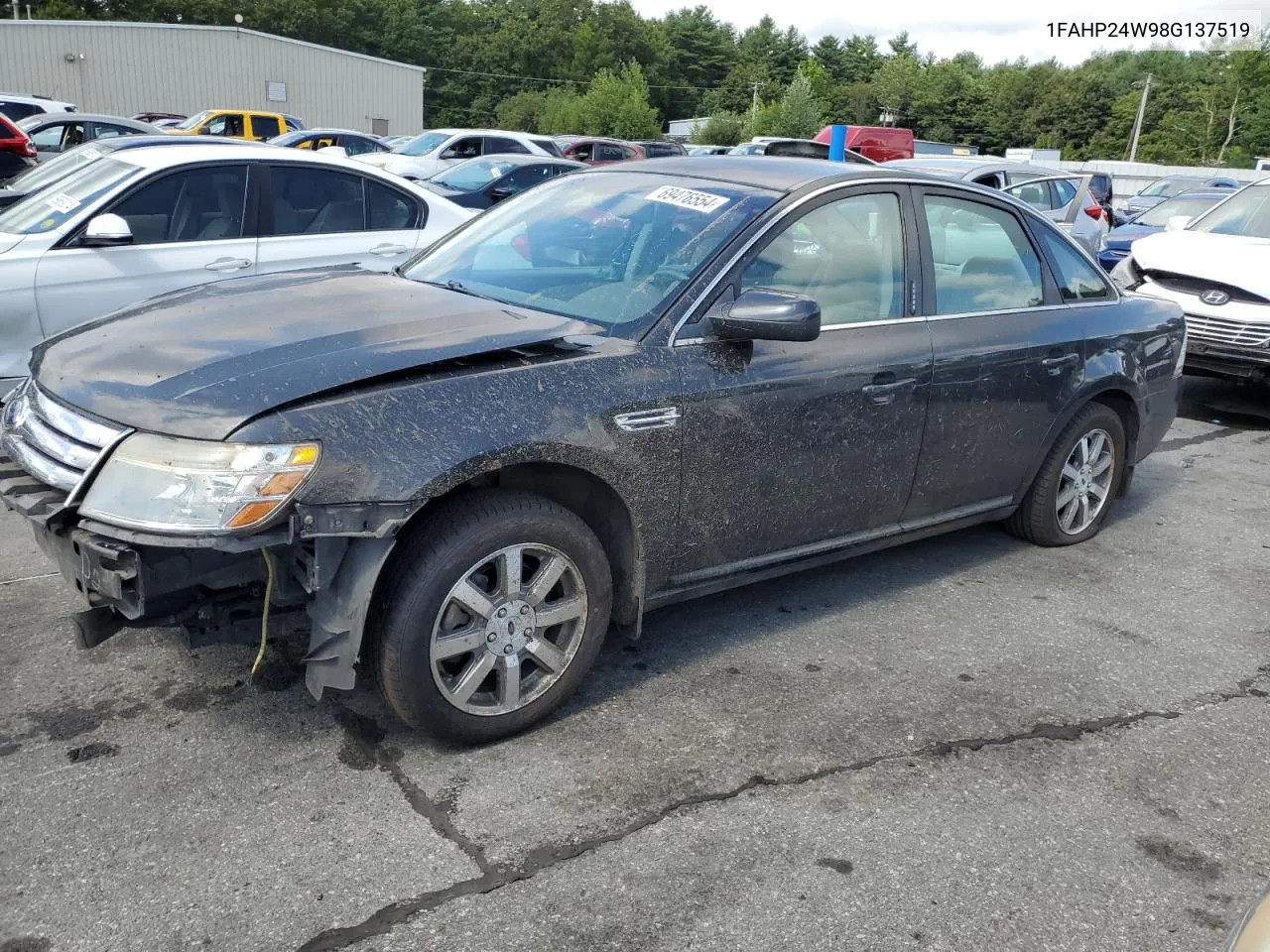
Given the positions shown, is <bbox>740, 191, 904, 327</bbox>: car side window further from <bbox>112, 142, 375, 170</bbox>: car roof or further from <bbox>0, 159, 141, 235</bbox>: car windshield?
<bbox>0, 159, 141, 235</bbox>: car windshield

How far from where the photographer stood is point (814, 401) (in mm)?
3820

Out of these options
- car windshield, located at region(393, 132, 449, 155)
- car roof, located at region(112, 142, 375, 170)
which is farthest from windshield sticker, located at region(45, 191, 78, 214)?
car windshield, located at region(393, 132, 449, 155)

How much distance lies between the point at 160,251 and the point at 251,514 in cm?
409

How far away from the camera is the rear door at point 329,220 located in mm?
6609

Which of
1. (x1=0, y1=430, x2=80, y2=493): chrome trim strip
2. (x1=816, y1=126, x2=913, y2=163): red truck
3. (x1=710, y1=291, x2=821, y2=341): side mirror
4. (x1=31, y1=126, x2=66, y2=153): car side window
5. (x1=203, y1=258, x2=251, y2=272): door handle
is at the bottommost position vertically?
(x1=0, y1=430, x2=80, y2=493): chrome trim strip

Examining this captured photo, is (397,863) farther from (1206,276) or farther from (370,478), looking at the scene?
(1206,276)

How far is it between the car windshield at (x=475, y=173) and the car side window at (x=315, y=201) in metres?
7.46

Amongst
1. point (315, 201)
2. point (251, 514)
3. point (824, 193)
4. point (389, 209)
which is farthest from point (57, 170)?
point (251, 514)

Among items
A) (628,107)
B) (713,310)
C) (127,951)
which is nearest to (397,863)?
(127,951)

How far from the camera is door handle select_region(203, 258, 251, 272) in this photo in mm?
6332

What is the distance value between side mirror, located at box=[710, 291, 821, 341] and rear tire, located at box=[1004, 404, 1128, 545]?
2022mm

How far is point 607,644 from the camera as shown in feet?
13.3

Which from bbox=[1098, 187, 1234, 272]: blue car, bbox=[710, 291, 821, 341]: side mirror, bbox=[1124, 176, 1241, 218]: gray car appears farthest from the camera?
bbox=[1124, 176, 1241, 218]: gray car

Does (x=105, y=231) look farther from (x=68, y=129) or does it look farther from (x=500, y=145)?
(x=500, y=145)
